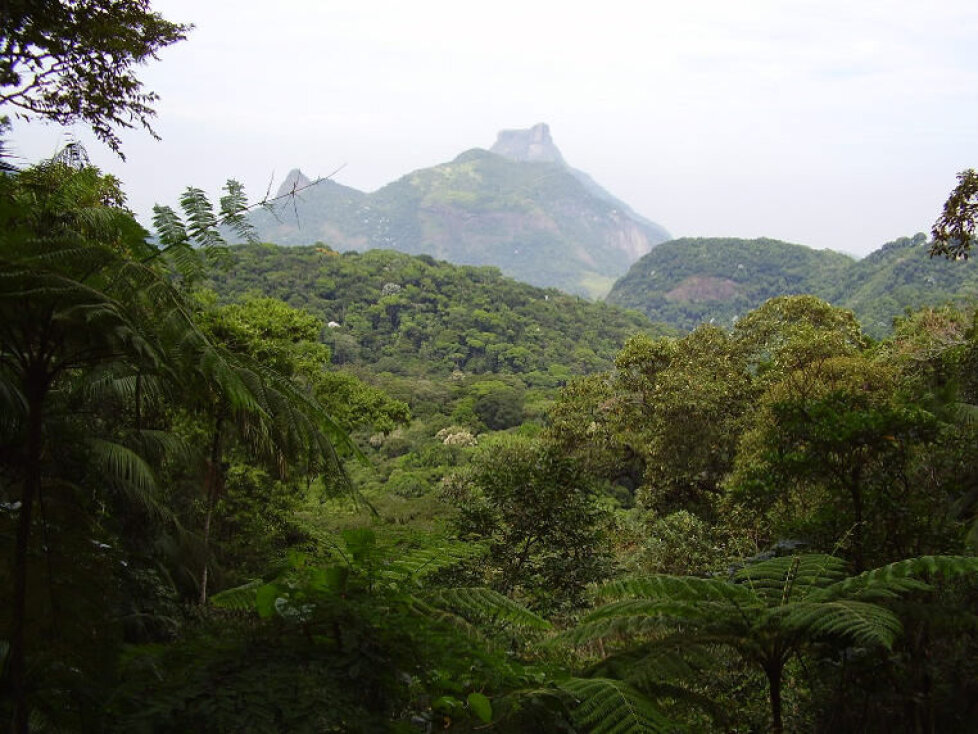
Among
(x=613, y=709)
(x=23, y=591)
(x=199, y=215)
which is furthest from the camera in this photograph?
(x=199, y=215)

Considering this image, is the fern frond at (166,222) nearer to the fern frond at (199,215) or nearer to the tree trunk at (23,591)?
the fern frond at (199,215)

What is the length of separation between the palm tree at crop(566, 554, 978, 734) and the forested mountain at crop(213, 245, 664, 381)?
5270 centimetres

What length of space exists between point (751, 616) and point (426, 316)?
68164mm

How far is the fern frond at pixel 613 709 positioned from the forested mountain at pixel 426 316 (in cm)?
5336

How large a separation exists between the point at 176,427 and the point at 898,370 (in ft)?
38.0

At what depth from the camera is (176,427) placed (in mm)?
11938

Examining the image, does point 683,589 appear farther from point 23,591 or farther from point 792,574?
point 23,591

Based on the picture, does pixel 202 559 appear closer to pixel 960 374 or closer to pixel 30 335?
pixel 30 335

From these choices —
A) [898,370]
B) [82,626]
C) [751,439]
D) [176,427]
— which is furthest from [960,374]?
[176,427]

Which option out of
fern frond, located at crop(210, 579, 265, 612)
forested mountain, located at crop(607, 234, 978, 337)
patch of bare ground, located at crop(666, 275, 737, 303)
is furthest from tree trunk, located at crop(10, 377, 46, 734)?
patch of bare ground, located at crop(666, 275, 737, 303)

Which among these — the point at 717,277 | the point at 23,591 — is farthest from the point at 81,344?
the point at 717,277

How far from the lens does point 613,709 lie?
7.38 ft

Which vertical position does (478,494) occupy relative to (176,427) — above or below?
below

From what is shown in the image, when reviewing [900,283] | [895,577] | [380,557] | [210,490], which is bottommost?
[895,577]
